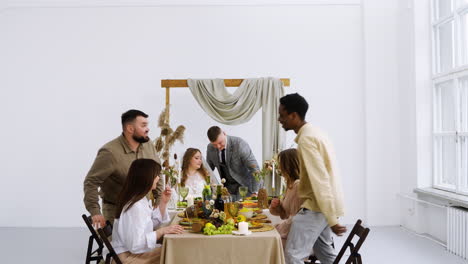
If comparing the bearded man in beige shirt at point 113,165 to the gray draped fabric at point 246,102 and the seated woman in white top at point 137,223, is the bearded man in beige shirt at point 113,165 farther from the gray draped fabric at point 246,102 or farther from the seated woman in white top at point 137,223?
the gray draped fabric at point 246,102

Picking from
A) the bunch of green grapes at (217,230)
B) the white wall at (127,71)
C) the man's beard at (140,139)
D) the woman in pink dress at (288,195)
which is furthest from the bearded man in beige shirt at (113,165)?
the white wall at (127,71)

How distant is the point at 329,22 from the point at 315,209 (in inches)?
192

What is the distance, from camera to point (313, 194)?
2.62 m

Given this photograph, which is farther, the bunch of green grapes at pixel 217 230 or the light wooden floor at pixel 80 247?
the light wooden floor at pixel 80 247

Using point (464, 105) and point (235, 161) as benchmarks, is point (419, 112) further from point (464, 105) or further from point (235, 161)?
point (235, 161)

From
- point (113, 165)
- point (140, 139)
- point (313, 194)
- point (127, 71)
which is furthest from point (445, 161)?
point (127, 71)

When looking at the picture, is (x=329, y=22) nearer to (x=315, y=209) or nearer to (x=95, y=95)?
(x=95, y=95)

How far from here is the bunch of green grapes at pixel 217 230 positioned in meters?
2.49

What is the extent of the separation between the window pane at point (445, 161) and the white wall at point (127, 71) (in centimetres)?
119

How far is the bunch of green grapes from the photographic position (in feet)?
8.18

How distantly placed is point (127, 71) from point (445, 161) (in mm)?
4854

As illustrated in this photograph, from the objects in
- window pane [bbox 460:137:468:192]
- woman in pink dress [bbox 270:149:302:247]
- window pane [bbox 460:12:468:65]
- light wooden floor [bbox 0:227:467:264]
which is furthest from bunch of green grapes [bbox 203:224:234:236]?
window pane [bbox 460:12:468:65]

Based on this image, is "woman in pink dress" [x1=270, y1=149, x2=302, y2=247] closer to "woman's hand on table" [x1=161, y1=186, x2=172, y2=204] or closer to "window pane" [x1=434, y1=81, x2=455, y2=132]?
"woman's hand on table" [x1=161, y1=186, x2=172, y2=204]

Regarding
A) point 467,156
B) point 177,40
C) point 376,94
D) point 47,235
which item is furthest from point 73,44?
point 467,156
